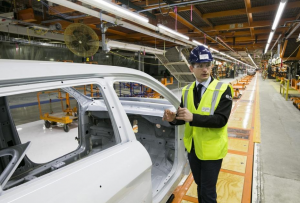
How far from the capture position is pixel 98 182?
1092 mm

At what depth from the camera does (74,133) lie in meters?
5.70

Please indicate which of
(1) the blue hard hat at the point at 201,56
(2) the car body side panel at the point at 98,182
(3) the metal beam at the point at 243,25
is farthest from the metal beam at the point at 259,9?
(2) the car body side panel at the point at 98,182

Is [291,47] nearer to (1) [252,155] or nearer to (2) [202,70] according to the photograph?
(1) [252,155]

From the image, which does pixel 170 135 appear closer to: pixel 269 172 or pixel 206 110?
pixel 206 110

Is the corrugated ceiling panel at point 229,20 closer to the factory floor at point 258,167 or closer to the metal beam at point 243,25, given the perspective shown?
the metal beam at point 243,25

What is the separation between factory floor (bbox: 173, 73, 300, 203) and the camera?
2.62 m

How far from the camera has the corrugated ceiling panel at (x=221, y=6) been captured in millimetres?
5793

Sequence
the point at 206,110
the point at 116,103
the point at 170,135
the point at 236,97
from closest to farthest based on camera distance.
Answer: the point at 116,103 < the point at 206,110 < the point at 170,135 < the point at 236,97

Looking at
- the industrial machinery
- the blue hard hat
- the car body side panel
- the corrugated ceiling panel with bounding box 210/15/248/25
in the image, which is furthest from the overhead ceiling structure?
the car body side panel

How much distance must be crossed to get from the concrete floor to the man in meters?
1.37

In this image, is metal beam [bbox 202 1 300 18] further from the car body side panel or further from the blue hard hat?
the car body side panel

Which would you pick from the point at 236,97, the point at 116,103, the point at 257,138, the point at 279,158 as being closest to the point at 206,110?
the point at 116,103

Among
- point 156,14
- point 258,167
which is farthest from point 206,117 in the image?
point 156,14

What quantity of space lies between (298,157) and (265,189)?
5.05 feet
